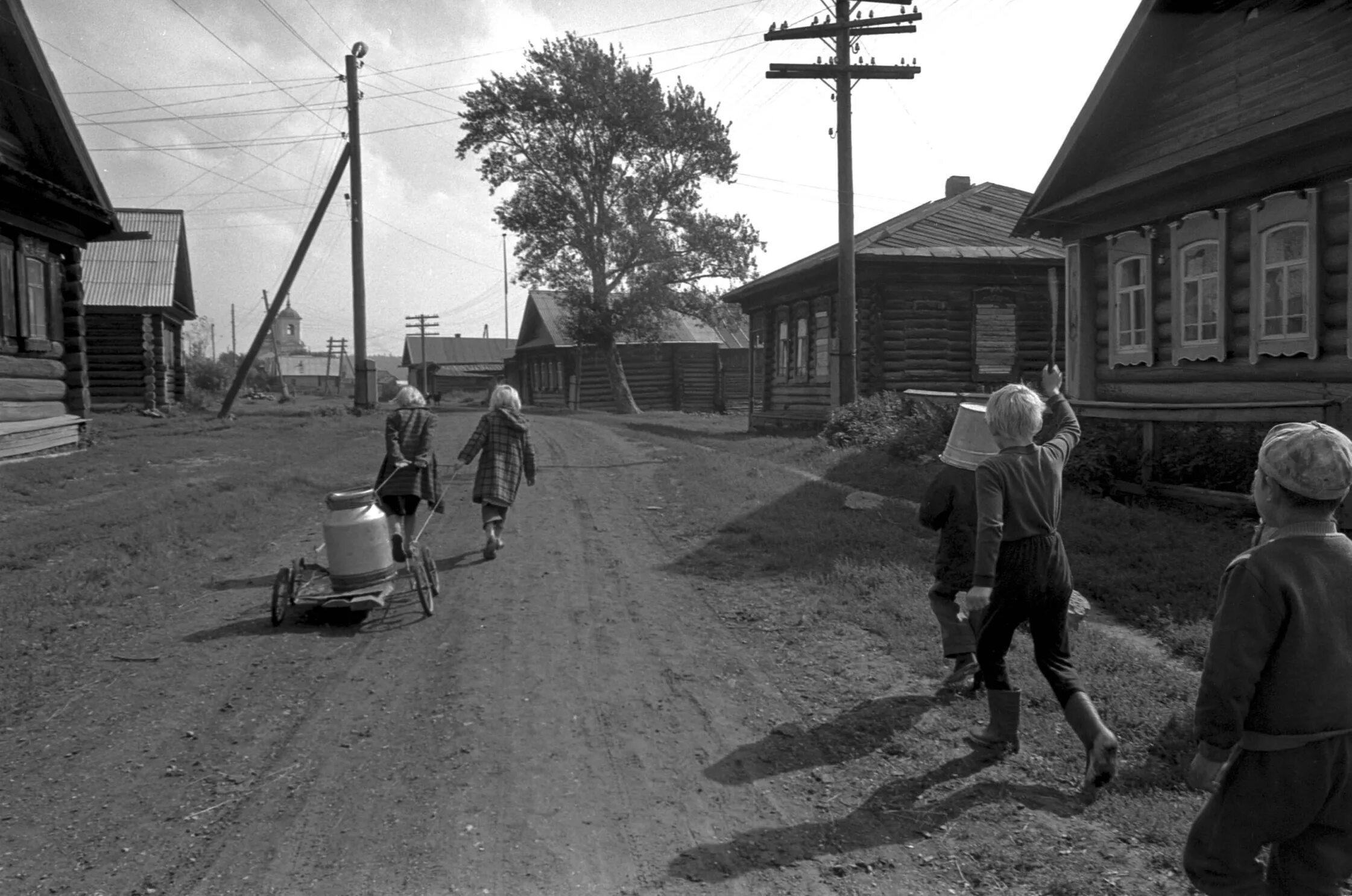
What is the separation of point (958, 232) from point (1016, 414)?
1874 centimetres

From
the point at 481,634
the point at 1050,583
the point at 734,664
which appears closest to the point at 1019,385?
the point at 1050,583

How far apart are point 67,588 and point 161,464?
30.7 ft

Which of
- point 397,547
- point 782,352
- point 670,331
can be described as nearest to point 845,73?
point 782,352

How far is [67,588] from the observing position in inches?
314

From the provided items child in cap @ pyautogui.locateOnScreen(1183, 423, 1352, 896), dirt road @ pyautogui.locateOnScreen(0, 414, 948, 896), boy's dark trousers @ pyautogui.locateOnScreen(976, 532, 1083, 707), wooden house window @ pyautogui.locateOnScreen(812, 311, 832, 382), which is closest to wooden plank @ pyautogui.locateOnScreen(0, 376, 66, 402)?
dirt road @ pyautogui.locateOnScreen(0, 414, 948, 896)

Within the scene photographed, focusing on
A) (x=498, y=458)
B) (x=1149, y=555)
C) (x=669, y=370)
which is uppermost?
(x=669, y=370)

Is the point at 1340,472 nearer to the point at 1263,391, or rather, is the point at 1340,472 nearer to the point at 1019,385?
the point at 1019,385

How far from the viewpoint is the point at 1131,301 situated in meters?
14.3

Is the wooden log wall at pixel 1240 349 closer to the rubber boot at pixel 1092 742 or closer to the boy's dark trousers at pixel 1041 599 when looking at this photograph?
the boy's dark trousers at pixel 1041 599

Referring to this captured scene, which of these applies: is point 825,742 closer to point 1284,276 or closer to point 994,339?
point 1284,276

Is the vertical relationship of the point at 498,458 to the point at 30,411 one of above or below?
below

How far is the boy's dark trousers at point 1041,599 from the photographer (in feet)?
14.6

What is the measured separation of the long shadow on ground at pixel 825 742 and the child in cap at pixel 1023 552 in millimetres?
789

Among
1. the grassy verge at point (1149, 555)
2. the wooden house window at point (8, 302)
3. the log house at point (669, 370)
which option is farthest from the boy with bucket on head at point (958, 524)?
the log house at point (669, 370)
